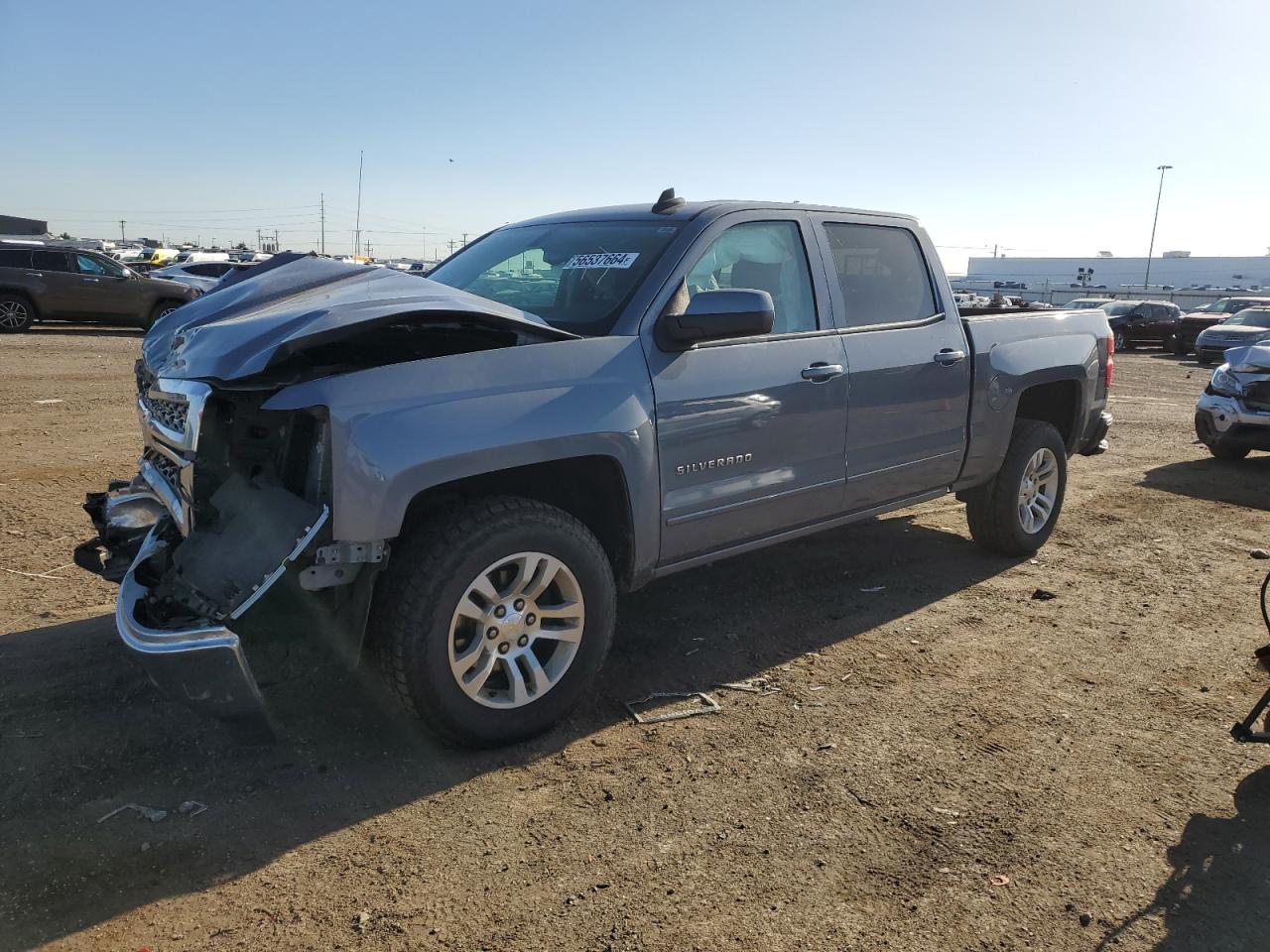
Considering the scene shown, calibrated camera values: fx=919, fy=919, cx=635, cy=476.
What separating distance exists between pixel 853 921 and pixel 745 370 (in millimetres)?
2135

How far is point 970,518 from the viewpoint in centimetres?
574

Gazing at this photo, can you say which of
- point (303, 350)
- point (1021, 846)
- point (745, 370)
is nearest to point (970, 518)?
point (745, 370)

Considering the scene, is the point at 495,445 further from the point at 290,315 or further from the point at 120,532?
the point at 120,532

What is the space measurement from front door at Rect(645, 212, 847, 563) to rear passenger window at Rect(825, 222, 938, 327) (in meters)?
0.25

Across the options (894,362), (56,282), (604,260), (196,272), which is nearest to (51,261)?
(56,282)

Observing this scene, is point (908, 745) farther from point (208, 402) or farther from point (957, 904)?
point (208, 402)

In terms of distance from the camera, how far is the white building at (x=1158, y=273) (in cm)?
10681

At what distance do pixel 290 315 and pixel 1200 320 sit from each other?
2973 cm

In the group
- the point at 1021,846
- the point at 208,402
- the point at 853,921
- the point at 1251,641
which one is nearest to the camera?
the point at 853,921

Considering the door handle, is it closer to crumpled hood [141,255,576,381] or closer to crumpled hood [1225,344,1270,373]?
crumpled hood [141,255,576,381]

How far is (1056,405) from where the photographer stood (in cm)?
601

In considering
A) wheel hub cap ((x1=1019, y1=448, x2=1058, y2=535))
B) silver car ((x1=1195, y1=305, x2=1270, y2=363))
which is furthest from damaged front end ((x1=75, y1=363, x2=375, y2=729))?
silver car ((x1=1195, y1=305, x2=1270, y2=363))

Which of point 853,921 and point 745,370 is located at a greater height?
point 745,370

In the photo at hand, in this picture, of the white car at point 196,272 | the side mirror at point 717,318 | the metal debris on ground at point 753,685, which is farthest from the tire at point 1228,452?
the white car at point 196,272
